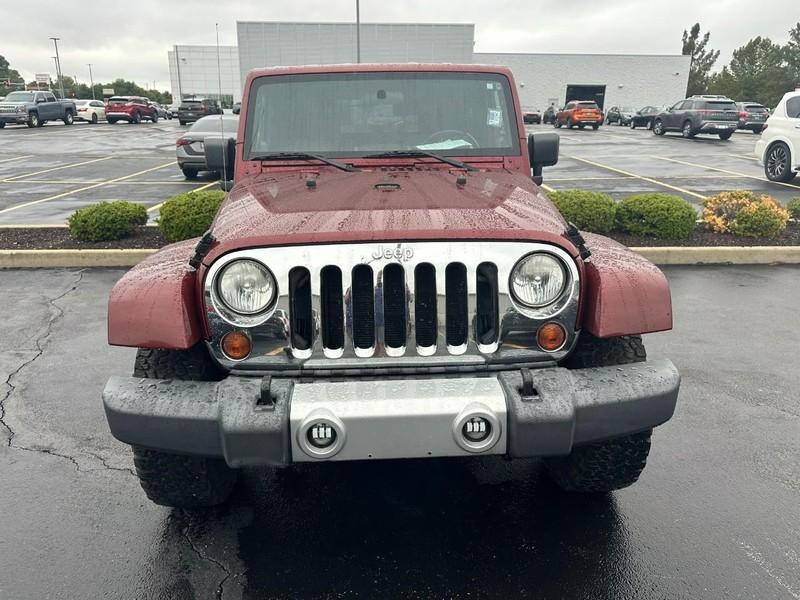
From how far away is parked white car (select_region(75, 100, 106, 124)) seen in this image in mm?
39781

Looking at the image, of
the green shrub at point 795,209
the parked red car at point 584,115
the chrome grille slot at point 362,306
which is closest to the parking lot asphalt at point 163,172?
the green shrub at point 795,209

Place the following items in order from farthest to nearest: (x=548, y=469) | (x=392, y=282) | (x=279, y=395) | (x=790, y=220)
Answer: (x=790, y=220), (x=548, y=469), (x=392, y=282), (x=279, y=395)

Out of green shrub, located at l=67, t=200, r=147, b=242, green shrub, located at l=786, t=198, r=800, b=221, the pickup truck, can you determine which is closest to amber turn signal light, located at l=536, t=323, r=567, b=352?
green shrub, located at l=67, t=200, r=147, b=242

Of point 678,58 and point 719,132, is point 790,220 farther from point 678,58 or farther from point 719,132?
point 678,58

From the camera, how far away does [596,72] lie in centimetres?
6025

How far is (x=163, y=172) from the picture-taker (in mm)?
16891

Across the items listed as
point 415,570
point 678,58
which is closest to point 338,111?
point 415,570

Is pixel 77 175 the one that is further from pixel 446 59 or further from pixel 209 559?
pixel 446 59

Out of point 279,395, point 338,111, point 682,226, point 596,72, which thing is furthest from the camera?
point 596,72

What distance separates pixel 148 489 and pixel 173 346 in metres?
0.85

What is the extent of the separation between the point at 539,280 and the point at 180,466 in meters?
1.70

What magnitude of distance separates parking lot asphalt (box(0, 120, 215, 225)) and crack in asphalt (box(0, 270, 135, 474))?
4109 mm

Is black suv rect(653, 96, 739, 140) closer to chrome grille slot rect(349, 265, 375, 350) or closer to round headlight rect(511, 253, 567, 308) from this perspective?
round headlight rect(511, 253, 567, 308)

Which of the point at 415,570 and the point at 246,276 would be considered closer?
the point at 246,276
